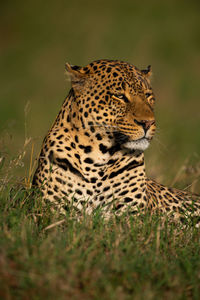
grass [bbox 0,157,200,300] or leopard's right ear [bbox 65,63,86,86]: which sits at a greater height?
leopard's right ear [bbox 65,63,86,86]

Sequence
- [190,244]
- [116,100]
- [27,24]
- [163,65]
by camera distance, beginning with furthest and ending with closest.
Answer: [27,24] → [163,65] → [116,100] → [190,244]

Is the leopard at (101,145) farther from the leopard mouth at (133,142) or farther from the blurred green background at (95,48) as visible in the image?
the blurred green background at (95,48)

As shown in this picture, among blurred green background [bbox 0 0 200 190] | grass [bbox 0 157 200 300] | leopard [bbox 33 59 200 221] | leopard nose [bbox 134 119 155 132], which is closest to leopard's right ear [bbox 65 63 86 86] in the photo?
leopard [bbox 33 59 200 221]

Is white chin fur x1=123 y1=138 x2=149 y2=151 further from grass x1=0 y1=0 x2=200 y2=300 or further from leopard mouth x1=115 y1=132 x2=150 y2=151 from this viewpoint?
grass x1=0 y1=0 x2=200 y2=300

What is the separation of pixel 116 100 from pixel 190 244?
5.74 ft

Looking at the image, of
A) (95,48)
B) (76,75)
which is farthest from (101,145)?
(95,48)

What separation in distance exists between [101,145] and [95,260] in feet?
6.65

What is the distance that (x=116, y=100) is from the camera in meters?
6.43

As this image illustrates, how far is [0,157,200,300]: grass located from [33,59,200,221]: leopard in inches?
28.9

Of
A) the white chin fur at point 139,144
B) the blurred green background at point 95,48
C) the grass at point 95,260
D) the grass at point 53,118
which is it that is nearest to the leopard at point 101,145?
the white chin fur at point 139,144

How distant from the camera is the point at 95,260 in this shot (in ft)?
15.4

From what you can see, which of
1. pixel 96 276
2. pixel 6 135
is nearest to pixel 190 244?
pixel 96 276

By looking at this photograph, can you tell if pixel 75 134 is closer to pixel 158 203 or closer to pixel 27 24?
pixel 158 203

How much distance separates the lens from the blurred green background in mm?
20298
